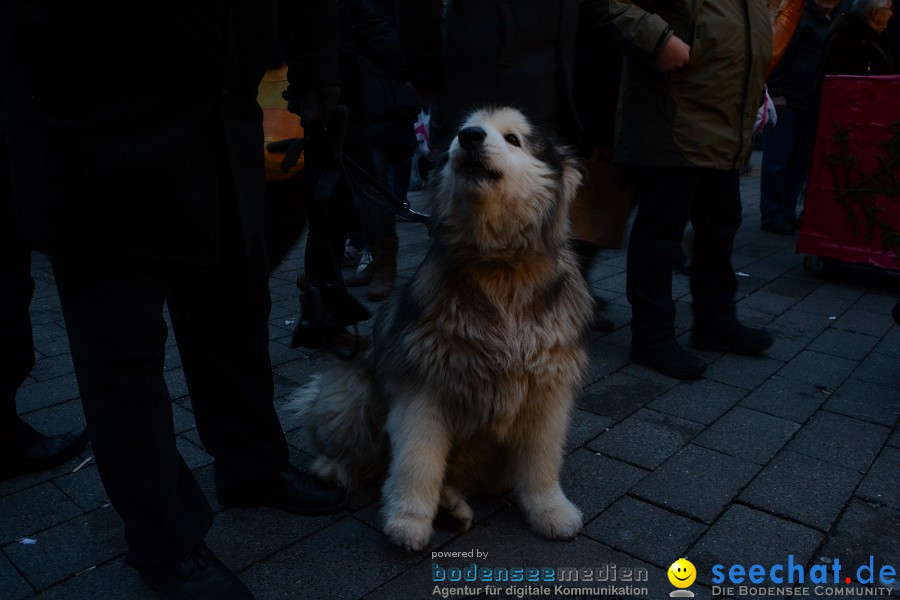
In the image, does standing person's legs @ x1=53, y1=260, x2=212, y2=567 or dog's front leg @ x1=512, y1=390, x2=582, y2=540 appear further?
dog's front leg @ x1=512, y1=390, x2=582, y2=540

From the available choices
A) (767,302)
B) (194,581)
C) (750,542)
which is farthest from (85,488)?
(767,302)

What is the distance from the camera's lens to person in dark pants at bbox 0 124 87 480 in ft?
8.19

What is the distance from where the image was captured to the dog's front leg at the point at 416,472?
2217mm

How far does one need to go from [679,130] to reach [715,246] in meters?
0.77

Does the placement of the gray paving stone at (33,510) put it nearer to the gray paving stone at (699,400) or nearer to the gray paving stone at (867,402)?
the gray paving stone at (699,400)

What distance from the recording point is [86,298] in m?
1.76

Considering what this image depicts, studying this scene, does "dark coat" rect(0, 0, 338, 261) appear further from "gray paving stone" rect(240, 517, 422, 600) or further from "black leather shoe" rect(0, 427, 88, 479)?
"black leather shoe" rect(0, 427, 88, 479)

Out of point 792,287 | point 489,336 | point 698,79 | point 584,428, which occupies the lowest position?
point 792,287

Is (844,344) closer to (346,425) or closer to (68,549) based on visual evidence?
(346,425)

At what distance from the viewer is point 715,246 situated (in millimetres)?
3934

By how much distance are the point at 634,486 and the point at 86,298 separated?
75.6 inches

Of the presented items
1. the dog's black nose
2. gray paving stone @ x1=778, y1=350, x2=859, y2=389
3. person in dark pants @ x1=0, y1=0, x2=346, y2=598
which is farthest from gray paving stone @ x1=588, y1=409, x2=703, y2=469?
person in dark pants @ x1=0, y1=0, x2=346, y2=598

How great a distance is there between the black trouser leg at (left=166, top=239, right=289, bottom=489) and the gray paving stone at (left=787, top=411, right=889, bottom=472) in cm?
→ 210

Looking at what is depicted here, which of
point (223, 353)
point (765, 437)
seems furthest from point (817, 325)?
point (223, 353)
